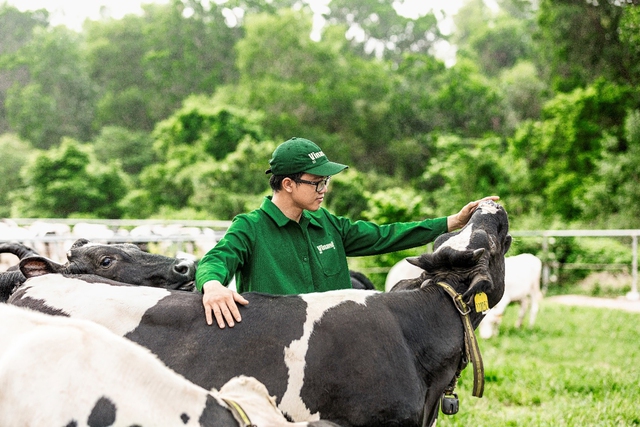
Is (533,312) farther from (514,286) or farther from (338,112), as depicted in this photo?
(338,112)

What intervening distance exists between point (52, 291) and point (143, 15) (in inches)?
2196

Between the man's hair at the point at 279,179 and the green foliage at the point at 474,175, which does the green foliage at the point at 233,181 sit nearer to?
the green foliage at the point at 474,175

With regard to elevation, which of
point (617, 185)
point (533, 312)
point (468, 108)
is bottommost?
point (533, 312)

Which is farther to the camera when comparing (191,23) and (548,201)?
(191,23)

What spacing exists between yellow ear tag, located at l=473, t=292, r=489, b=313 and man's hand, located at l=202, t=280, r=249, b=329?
3.43ft

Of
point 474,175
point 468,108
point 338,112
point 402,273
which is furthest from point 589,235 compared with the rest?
point 338,112

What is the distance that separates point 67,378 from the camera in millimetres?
1967

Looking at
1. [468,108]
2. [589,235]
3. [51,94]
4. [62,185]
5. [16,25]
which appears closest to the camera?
[589,235]

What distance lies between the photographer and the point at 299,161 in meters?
3.29

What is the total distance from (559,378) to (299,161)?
15.2ft

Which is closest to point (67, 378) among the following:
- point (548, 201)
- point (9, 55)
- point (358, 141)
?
point (548, 201)

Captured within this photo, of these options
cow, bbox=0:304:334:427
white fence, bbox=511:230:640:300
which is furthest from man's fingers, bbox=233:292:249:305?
white fence, bbox=511:230:640:300

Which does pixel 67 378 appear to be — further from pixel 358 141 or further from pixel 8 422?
pixel 358 141

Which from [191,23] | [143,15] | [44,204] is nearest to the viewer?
[44,204]
